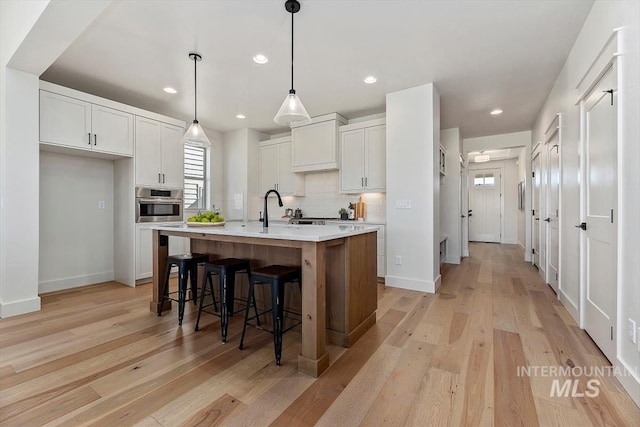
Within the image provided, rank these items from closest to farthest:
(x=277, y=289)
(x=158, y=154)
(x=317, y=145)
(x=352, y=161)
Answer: (x=277, y=289)
(x=158, y=154)
(x=352, y=161)
(x=317, y=145)

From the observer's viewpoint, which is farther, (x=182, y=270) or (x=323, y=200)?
(x=323, y=200)

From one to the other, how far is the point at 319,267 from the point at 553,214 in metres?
3.60

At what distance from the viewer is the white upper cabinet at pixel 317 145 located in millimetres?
4812

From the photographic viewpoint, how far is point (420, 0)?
7.43 feet

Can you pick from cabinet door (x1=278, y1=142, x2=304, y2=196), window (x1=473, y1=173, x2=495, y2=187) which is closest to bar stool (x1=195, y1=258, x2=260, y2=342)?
cabinet door (x1=278, y1=142, x2=304, y2=196)

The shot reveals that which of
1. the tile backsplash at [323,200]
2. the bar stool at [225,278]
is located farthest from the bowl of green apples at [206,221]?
the tile backsplash at [323,200]

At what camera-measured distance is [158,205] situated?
4.39m

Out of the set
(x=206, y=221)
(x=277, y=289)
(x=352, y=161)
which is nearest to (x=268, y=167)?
(x=352, y=161)

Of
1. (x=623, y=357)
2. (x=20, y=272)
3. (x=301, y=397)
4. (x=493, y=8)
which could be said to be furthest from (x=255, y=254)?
(x=493, y=8)

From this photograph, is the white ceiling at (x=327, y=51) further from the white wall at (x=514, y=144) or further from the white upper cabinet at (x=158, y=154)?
the white wall at (x=514, y=144)

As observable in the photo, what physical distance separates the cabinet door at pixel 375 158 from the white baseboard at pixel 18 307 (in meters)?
4.32

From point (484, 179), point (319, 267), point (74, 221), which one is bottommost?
point (319, 267)

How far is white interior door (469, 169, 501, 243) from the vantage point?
8.84 m

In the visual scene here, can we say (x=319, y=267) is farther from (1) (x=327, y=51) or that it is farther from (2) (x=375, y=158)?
(2) (x=375, y=158)
